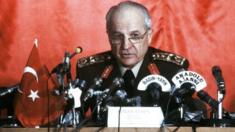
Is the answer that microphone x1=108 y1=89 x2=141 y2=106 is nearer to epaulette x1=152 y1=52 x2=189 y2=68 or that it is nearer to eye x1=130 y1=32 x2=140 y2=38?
eye x1=130 y1=32 x2=140 y2=38

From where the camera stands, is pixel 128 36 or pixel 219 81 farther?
pixel 128 36

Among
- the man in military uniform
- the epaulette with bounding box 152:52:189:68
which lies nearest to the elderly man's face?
the man in military uniform

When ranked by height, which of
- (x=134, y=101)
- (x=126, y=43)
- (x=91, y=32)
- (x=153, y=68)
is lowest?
(x=134, y=101)

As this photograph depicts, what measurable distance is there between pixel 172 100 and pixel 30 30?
1.20 metres

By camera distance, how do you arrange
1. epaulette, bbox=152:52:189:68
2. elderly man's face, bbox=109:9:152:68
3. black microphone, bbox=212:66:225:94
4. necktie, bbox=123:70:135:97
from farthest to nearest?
1. epaulette, bbox=152:52:189:68
2. elderly man's face, bbox=109:9:152:68
3. necktie, bbox=123:70:135:97
4. black microphone, bbox=212:66:225:94

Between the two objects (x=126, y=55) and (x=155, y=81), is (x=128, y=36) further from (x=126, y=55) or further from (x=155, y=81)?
(x=155, y=81)

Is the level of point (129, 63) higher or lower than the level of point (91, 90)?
higher

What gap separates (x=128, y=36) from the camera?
247 centimetres

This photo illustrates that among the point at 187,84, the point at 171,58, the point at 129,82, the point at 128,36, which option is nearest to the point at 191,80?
the point at 187,84

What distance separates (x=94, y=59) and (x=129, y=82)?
345 mm

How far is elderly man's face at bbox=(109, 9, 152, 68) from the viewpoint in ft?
8.13

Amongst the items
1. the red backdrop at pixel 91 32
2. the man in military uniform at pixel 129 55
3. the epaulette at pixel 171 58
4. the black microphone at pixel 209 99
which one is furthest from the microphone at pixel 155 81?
the red backdrop at pixel 91 32

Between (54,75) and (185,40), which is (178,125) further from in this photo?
(185,40)

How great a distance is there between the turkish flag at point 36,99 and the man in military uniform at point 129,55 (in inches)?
16.8
